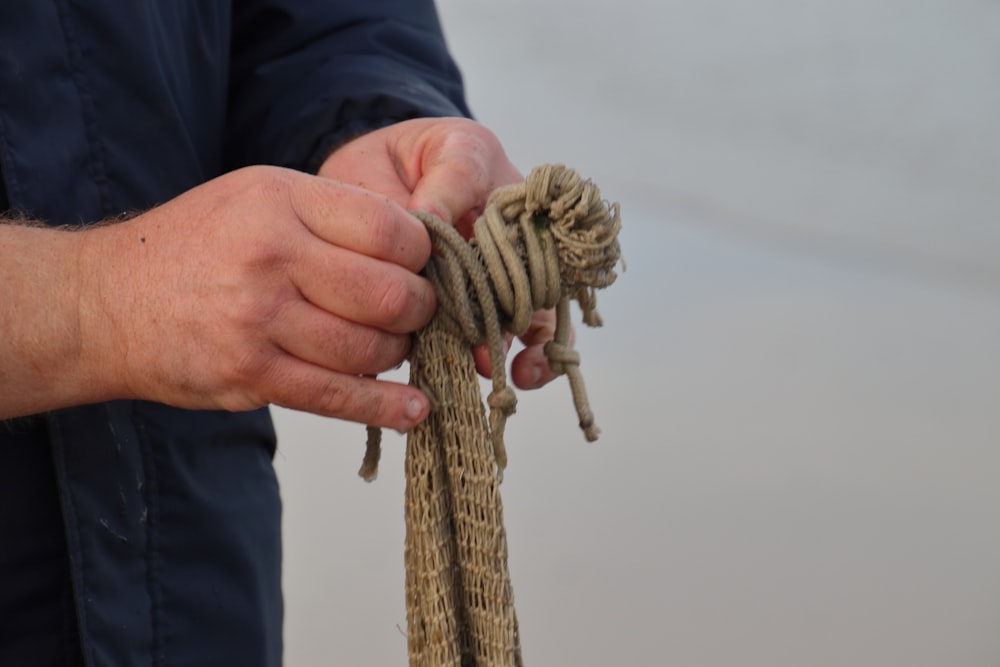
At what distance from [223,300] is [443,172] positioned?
0.20 metres

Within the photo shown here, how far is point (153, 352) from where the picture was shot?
52cm

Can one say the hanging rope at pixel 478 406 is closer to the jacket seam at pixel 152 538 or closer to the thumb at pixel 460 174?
the thumb at pixel 460 174

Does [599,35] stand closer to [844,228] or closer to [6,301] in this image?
[844,228]

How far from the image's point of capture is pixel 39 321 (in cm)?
53

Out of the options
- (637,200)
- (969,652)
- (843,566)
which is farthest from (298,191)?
(637,200)

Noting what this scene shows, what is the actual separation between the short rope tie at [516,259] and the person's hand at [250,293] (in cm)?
3

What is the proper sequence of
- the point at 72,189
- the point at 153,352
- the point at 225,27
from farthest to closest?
the point at 225,27 < the point at 72,189 < the point at 153,352

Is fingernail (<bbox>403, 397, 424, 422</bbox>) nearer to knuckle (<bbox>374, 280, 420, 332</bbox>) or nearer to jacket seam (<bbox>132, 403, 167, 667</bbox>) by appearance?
knuckle (<bbox>374, 280, 420, 332</bbox>)

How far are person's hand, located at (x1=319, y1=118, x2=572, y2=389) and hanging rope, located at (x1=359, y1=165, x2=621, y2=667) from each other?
50mm

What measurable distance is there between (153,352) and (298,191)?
11cm

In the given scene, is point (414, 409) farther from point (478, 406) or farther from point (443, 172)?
point (443, 172)

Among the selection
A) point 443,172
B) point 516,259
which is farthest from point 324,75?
point 516,259

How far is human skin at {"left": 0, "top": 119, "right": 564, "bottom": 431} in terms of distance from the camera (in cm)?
51

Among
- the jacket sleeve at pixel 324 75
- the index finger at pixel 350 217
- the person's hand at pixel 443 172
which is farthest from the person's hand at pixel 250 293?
the jacket sleeve at pixel 324 75
